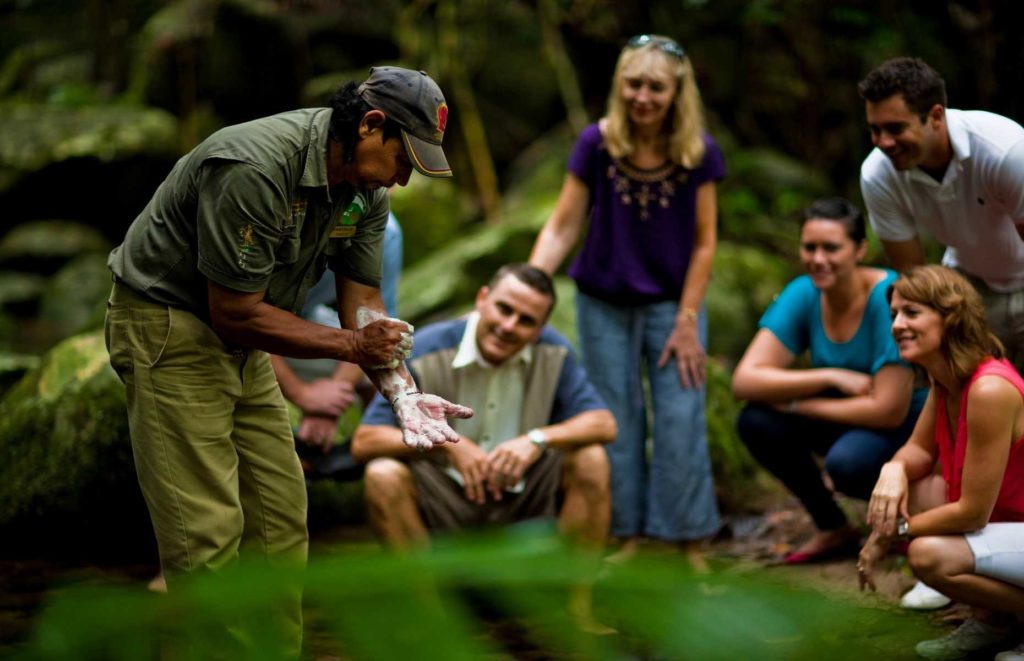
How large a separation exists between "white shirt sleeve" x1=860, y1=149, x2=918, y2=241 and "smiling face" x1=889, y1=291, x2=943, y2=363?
1.38 feet

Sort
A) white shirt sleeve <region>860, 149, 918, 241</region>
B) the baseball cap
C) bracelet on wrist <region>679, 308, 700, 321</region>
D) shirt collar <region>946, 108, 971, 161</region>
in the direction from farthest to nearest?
bracelet on wrist <region>679, 308, 700, 321</region> → white shirt sleeve <region>860, 149, 918, 241</region> → shirt collar <region>946, 108, 971, 161</region> → the baseball cap

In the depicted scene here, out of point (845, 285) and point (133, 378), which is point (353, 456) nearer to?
point (133, 378)

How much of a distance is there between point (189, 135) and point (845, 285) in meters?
6.79

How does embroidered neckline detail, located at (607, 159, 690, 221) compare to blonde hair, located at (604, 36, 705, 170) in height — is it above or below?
below

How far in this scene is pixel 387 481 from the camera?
346 centimetres

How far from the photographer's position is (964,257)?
344cm

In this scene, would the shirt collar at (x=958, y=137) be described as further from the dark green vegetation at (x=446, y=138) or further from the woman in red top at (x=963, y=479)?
the dark green vegetation at (x=446, y=138)

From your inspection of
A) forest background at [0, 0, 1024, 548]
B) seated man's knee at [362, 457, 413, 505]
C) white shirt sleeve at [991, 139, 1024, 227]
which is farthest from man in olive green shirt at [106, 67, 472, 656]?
forest background at [0, 0, 1024, 548]

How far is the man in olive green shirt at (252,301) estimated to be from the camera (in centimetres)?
232

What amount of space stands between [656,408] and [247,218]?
6.72 feet

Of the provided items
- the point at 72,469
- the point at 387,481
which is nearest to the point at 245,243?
the point at 387,481

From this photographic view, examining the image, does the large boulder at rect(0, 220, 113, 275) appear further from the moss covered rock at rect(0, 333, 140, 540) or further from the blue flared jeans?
the blue flared jeans

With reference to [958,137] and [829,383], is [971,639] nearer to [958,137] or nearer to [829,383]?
[829,383]

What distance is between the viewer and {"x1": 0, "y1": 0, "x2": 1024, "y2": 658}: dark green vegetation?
4.24m
